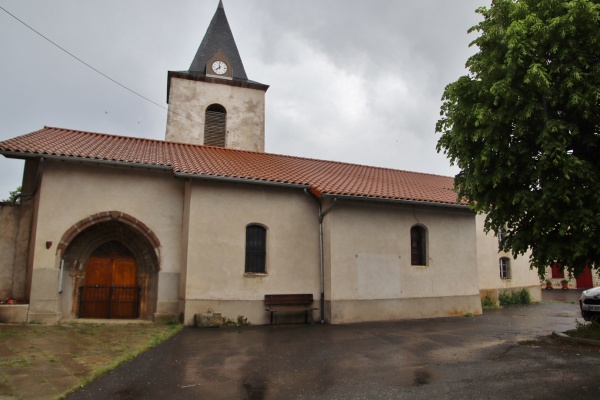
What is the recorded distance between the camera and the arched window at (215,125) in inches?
827

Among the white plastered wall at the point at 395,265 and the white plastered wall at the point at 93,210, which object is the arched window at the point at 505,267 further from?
the white plastered wall at the point at 93,210

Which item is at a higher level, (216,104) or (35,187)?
(216,104)

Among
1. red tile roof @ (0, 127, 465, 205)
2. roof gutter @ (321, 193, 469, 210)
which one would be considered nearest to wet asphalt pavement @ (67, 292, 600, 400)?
roof gutter @ (321, 193, 469, 210)

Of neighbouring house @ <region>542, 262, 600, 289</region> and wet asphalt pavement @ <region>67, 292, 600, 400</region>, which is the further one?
neighbouring house @ <region>542, 262, 600, 289</region>

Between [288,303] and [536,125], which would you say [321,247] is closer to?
[288,303]

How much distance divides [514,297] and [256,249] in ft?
45.7

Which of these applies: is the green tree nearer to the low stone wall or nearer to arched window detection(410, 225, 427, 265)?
arched window detection(410, 225, 427, 265)

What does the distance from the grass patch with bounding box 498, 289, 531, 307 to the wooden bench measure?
37.3ft

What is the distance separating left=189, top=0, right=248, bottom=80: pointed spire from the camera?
22719 millimetres

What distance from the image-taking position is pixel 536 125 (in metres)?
8.51

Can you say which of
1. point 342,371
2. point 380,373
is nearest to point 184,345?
point 342,371

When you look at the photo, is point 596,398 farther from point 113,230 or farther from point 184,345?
point 113,230

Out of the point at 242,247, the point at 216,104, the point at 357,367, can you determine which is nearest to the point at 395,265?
the point at 242,247

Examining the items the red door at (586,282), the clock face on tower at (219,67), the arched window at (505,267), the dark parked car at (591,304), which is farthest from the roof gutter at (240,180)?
the red door at (586,282)
